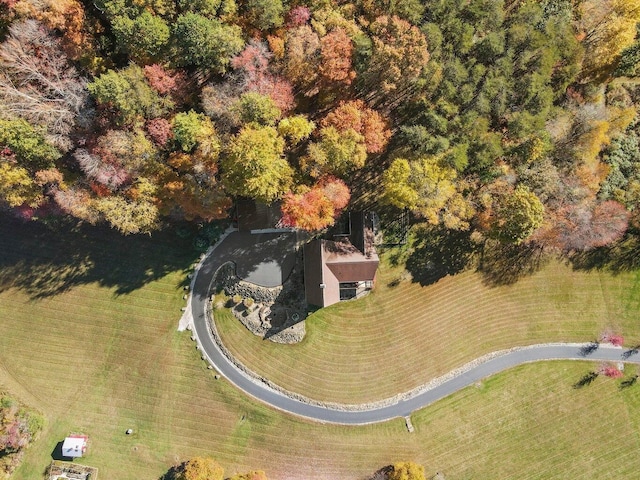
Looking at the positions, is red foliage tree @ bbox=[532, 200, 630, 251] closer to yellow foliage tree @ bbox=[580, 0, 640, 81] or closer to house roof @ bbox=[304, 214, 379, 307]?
yellow foliage tree @ bbox=[580, 0, 640, 81]

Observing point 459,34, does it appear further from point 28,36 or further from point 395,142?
point 28,36

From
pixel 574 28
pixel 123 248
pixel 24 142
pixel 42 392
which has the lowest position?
pixel 42 392

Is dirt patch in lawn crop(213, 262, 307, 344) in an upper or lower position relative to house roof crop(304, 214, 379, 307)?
lower

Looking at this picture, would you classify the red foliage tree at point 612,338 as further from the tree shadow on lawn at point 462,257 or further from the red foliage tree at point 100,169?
the red foliage tree at point 100,169

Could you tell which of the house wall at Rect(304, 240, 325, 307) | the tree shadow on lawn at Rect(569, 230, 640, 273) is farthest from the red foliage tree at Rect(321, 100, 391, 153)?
the tree shadow on lawn at Rect(569, 230, 640, 273)

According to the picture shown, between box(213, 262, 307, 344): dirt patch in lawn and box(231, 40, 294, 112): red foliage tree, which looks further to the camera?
box(213, 262, 307, 344): dirt patch in lawn

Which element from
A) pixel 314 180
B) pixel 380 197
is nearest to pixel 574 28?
pixel 380 197
